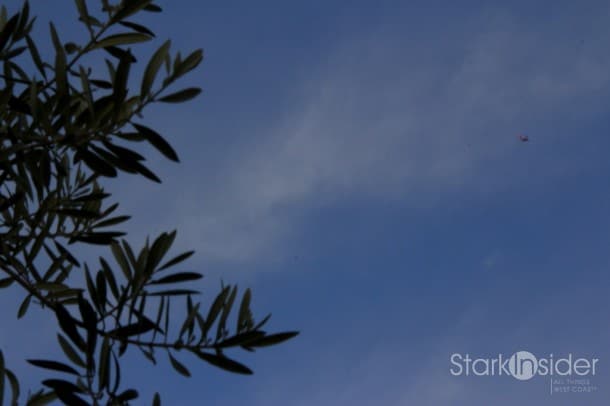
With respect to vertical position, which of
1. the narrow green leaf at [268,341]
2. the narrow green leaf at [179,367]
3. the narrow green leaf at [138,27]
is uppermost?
the narrow green leaf at [138,27]

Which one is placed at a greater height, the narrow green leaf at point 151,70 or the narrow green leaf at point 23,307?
the narrow green leaf at point 151,70

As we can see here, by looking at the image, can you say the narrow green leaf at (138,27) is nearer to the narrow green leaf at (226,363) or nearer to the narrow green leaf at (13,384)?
the narrow green leaf at (226,363)

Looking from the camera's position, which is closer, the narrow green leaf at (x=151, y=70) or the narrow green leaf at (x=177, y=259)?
the narrow green leaf at (x=151, y=70)

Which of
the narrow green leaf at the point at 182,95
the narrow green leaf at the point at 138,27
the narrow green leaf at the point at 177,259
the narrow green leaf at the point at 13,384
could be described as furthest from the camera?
the narrow green leaf at the point at 138,27

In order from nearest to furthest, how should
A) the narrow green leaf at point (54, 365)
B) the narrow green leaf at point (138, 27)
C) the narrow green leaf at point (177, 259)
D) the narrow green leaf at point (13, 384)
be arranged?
the narrow green leaf at point (54, 365), the narrow green leaf at point (177, 259), the narrow green leaf at point (13, 384), the narrow green leaf at point (138, 27)

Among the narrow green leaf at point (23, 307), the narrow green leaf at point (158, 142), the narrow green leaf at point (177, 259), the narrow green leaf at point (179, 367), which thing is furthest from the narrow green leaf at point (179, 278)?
the narrow green leaf at point (23, 307)

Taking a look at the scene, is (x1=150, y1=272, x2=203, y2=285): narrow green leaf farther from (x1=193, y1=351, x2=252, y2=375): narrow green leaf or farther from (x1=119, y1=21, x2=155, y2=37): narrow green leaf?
(x1=119, y1=21, x2=155, y2=37): narrow green leaf

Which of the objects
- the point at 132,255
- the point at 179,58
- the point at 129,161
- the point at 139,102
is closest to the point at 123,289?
the point at 132,255

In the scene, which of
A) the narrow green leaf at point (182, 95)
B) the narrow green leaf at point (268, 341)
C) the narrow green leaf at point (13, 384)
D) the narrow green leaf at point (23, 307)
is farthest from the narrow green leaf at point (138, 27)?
the narrow green leaf at point (13, 384)

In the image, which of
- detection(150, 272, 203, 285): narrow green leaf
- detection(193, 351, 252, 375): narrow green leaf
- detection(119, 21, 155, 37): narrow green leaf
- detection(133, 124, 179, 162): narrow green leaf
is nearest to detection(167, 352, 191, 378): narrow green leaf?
detection(193, 351, 252, 375): narrow green leaf

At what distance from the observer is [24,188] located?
2902mm

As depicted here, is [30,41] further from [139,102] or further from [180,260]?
[180,260]

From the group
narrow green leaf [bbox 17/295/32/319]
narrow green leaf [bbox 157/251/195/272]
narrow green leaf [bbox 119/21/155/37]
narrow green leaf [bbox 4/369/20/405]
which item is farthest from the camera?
narrow green leaf [bbox 17/295/32/319]

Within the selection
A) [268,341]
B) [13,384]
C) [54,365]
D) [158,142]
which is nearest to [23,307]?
[13,384]
